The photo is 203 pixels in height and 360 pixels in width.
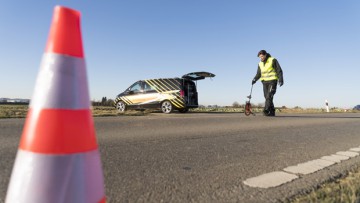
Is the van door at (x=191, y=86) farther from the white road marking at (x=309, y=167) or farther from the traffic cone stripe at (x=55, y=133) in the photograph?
the traffic cone stripe at (x=55, y=133)

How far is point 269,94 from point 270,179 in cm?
866

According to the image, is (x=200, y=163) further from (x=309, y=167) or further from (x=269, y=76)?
(x=269, y=76)

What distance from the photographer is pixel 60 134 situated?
147cm

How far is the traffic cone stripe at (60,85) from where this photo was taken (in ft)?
4.90

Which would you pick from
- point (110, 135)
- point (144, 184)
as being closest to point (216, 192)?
point (144, 184)

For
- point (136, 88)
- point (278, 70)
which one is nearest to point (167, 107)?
point (136, 88)

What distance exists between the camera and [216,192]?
8.52 feet

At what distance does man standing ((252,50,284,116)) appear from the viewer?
37.0 feet

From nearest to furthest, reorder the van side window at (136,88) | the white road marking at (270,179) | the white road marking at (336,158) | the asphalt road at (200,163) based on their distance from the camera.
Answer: the asphalt road at (200,163) → the white road marking at (270,179) → the white road marking at (336,158) → the van side window at (136,88)

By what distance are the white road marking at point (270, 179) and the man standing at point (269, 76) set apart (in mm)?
8338

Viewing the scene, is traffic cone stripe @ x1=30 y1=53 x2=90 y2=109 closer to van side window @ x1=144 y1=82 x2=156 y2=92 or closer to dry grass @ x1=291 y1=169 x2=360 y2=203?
dry grass @ x1=291 y1=169 x2=360 y2=203

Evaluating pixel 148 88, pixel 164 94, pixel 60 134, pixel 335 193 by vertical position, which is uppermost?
pixel 148 88

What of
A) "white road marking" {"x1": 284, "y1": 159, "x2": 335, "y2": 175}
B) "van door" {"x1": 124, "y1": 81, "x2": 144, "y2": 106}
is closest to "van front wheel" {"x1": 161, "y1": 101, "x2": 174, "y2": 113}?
"van door" {"x1": 124, "y1": 81, "x2": 144, "y2": 106}

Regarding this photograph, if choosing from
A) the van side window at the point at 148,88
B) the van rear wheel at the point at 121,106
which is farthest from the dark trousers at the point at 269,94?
the van rear wheel at the point at 121,106
